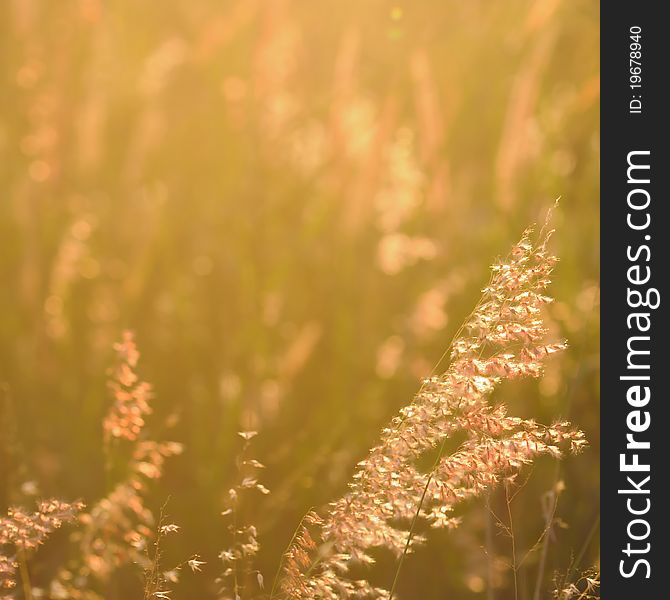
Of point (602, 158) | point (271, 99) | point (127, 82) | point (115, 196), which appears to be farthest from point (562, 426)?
point (127, 82)

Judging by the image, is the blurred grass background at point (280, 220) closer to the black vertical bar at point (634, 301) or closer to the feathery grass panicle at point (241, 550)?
the black vertical bar at point (634, 301)

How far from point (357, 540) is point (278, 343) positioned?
95 centimetres

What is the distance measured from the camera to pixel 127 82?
1.99 metres

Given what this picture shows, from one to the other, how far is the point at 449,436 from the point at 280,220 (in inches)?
44.4

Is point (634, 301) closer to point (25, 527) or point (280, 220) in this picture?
point (280, 220)

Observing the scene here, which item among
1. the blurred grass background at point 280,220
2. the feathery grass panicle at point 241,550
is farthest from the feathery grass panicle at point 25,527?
the blurred grass background at point 280,220

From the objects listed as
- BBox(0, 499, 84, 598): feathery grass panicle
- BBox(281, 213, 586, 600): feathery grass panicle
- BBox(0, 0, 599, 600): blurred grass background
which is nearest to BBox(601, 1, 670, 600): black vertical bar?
BBox(0, 0, 599, 600): blurred grass background

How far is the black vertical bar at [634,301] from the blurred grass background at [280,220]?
77 millimetres

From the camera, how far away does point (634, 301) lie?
133 centimetres

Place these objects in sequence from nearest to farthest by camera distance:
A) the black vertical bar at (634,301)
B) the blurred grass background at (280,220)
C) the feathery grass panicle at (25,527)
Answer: the feathery grass panicle at (25,527), the black vertical bar at (634,301), the blurred grass background at (280,220)

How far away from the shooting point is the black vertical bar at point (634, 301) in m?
1.19

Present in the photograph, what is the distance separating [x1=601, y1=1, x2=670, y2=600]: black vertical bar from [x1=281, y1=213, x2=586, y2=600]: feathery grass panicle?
43 centimetres

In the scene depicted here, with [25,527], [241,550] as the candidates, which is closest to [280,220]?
[241,550]

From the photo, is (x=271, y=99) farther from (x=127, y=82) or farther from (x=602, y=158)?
(x=602, y=158)
